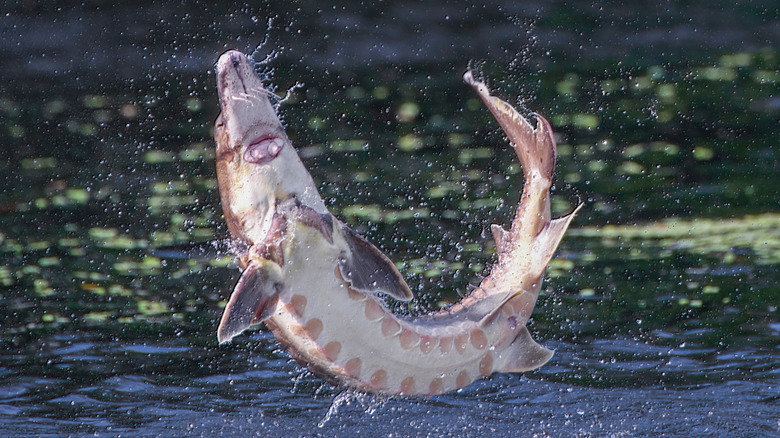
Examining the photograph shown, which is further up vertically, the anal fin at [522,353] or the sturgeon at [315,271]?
the sturgeon at [315,271]

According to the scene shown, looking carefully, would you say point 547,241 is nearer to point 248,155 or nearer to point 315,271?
point 315,271

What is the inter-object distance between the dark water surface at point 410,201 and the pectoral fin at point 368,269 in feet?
12.9

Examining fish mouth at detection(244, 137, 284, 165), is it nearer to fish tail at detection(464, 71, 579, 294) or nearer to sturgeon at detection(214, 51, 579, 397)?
sturgeon at detection(214, 51, 579, 397)

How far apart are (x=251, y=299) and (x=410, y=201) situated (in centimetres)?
479

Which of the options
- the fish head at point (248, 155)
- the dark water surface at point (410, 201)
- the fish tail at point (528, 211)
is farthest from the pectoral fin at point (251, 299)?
the dark water surface at point (410, 201)

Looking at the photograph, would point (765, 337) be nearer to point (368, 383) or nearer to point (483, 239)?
point (483, 239)

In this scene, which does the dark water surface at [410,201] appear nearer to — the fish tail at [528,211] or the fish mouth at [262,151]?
the fish tail at [528,211]

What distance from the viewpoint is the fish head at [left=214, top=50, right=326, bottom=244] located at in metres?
4.43

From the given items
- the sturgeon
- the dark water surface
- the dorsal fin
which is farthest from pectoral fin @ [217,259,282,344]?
the dark water surface

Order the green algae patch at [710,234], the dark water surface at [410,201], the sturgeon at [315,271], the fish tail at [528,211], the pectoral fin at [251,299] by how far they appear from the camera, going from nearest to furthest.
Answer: the pectoral fin at [251,299] → the sturgeon at [315,271] → the fish tail at [528,211] → the dark water surface at [410,201] → the green algae patch at [710,234]

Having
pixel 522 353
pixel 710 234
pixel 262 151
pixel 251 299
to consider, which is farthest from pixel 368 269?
pixel 710 234

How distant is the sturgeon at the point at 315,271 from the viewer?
14.3ft

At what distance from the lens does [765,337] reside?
955 centimetres

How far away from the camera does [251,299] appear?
13.6 feet
